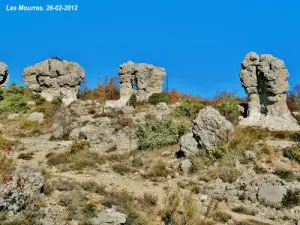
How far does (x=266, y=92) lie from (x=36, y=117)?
16634 millimetres

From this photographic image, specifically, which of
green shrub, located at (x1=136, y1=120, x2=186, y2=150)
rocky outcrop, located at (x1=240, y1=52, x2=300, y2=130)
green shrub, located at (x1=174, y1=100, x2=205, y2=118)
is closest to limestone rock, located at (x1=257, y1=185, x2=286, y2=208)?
green shrub, located at (x1=136, y1=120, x2=186, y2=150)

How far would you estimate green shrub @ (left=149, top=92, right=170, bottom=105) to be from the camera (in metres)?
34.2

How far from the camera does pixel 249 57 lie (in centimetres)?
2591

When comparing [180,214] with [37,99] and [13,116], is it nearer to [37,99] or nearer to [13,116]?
[13,116]

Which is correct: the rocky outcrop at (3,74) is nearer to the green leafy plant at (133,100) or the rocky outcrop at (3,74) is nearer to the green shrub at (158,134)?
the green leafy plant at (133,100)

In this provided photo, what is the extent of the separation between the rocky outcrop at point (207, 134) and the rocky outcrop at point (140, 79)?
1826 cm

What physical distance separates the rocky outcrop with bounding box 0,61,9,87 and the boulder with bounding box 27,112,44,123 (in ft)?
32.9

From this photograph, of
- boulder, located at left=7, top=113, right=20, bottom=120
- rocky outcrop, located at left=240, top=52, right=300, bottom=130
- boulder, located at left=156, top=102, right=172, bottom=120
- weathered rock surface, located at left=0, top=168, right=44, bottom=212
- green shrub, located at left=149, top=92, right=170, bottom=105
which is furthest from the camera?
green shrub, located at left=149, top=92, right=170, bottom=105

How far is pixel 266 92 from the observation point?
2512 cm

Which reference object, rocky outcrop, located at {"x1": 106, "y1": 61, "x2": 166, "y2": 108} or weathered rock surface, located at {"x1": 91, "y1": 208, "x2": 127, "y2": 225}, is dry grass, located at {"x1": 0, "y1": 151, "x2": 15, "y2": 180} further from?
rocky outcrop, located at {"x1": 106, "y1": 61, "x2": 166, "y2": 108}

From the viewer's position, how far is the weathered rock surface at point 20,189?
10.7 meters

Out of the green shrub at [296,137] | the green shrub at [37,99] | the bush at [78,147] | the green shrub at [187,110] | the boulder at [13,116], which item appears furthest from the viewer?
the green shrub at [37,99]

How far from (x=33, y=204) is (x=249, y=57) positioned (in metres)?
18.5

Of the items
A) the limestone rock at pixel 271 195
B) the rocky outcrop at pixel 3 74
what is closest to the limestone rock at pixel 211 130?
the limestone rock at pixel 271 195
